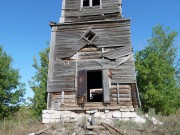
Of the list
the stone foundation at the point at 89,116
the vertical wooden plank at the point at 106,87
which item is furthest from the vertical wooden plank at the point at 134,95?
the vertical wooden plank at the point at 106,87

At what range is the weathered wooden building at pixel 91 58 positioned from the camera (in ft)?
43.6

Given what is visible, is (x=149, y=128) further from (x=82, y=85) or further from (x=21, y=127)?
(x=21, y=127)

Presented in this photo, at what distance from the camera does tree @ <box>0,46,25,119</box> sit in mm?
19375

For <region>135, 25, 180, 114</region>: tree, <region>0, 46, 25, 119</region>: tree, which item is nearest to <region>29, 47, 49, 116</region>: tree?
<region>0, 46, 25, 119</region>: tree

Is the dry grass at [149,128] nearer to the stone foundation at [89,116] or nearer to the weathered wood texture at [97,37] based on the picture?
the stone foundation at [89,116]

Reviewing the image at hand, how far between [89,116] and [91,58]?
3.63 metres

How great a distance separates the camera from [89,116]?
42.6 feet

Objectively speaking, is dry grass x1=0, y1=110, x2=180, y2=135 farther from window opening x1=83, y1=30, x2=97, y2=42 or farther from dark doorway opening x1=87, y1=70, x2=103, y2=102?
dark doorway opening x1=87, y1=70, x2=103, y2=102

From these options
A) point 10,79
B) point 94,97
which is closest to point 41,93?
point 10,79

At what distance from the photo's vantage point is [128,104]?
12945 mm

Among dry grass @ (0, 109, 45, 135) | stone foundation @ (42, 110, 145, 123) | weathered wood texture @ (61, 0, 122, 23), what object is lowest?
dry grass @ (0, 109, 45, 135)

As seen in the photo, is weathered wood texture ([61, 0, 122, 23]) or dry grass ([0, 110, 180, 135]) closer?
dry grass ([0, 110, 180, 135])

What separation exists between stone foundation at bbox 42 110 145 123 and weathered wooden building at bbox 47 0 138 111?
0.29m

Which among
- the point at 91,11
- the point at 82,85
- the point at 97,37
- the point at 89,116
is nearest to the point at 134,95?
the point at 89,116
